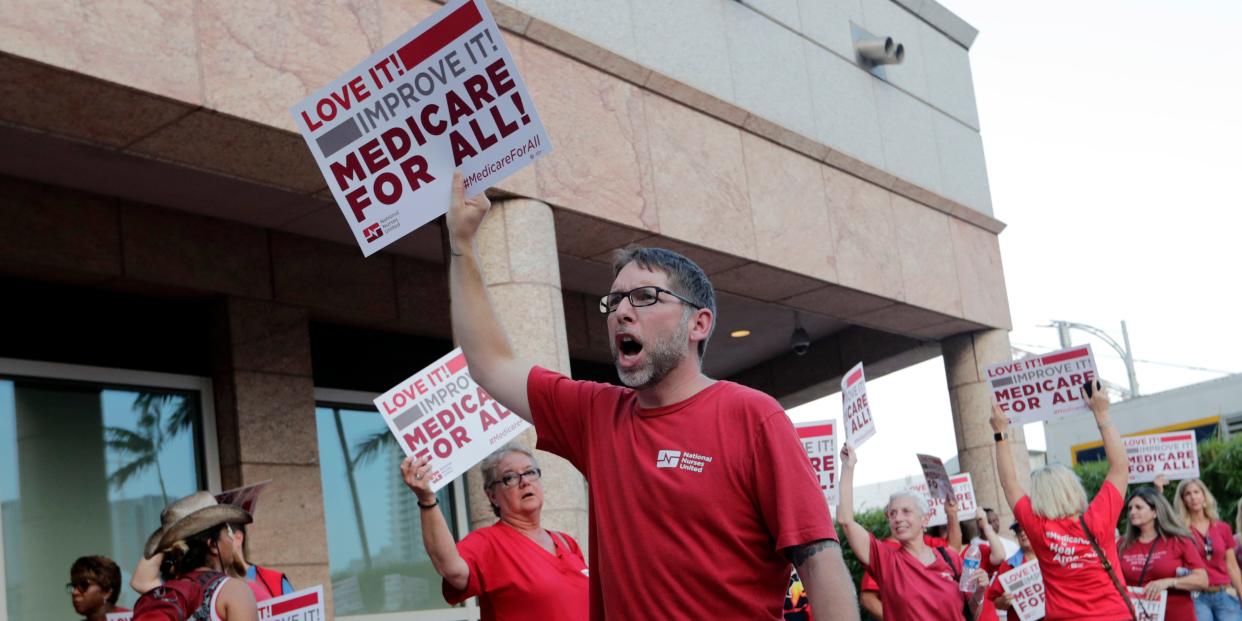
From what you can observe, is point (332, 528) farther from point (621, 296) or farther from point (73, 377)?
point (621, 296)

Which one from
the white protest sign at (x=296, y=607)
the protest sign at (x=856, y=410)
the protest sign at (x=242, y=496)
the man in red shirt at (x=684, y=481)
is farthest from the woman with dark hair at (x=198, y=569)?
the protest sign at (x=856, y=410)

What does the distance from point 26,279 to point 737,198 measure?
5.58m

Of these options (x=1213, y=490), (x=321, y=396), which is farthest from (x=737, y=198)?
(x=1213, y=490)

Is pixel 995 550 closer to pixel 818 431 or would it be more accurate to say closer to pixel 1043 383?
pixel 1043 383

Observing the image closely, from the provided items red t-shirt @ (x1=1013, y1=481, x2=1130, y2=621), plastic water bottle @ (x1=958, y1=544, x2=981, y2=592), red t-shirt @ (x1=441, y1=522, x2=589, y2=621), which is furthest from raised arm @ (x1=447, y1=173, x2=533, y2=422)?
red t-shirt @ (x1=1013, y1=481, x2=1130, y2=621)

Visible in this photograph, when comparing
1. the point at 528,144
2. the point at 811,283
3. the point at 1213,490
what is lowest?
the point at 1213,490

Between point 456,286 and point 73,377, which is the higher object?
point 73,377

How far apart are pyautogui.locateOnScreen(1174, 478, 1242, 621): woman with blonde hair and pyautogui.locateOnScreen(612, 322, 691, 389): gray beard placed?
373 inches

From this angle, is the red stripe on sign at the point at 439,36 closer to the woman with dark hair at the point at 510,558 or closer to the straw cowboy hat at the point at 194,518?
the woman with dark hair at the point at 510,558

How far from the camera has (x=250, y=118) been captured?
7.93m

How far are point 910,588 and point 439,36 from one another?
427 centimetres

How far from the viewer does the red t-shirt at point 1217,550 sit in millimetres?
11891

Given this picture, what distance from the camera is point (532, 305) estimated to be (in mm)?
9500

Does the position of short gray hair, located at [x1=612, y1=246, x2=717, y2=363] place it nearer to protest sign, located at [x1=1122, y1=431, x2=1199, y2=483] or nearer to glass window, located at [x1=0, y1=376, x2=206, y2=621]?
glass window, located at [x1=0, y1=376, x2=206, y2=621]
